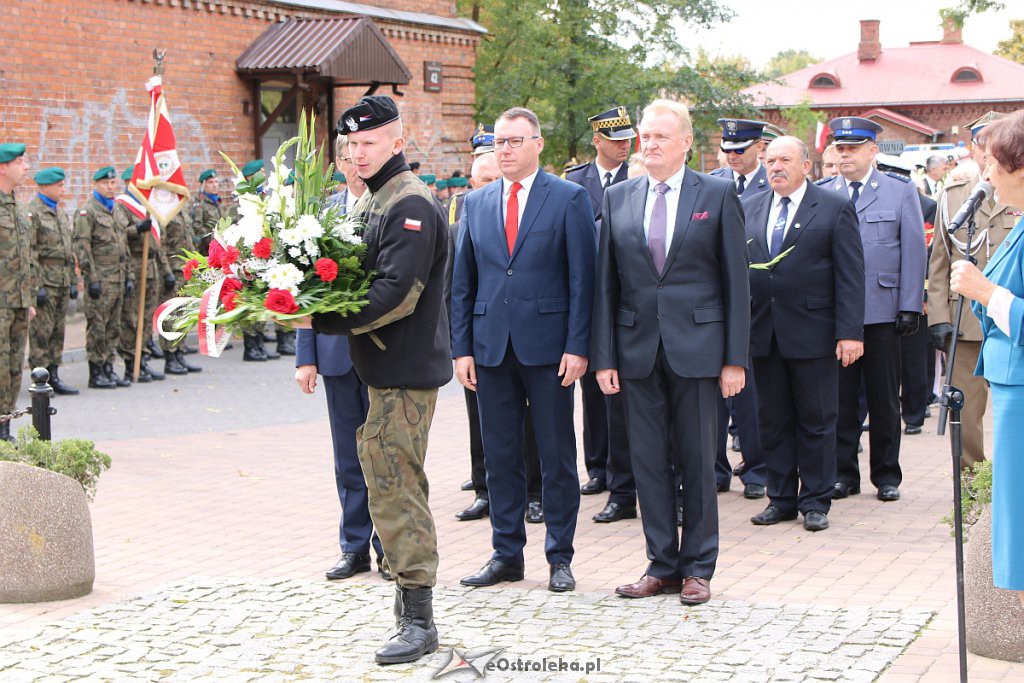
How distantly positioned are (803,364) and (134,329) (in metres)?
9.48

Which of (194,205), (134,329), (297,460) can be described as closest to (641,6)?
(194,205)

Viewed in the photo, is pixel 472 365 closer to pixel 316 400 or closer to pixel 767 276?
pixel 767 276

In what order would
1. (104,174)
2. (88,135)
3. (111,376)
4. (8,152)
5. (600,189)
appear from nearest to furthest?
(600,189) → (8,152) → (111,376) → (104,174) → (88,135)

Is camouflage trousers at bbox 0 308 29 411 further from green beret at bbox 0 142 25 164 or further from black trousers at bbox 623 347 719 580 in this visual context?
black trousers at bbox 623 347 719 580

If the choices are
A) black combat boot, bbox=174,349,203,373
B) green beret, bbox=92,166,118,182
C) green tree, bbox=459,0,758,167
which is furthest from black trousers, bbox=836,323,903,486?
green tree, bbox=459,0,758,167

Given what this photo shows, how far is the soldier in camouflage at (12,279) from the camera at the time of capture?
1202cm

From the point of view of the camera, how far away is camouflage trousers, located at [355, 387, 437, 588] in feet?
17.6

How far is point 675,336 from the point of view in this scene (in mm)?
6137

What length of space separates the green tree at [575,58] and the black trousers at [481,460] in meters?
21.7

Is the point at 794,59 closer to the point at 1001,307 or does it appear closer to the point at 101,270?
the point at 101,270

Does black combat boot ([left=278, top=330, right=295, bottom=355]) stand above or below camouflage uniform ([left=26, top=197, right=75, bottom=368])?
below

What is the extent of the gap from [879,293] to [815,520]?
1.73 metres

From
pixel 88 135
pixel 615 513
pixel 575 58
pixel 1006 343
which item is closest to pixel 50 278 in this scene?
pixel 88 135

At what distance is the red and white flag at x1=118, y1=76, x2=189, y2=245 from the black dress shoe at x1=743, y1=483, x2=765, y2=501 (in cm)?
871
